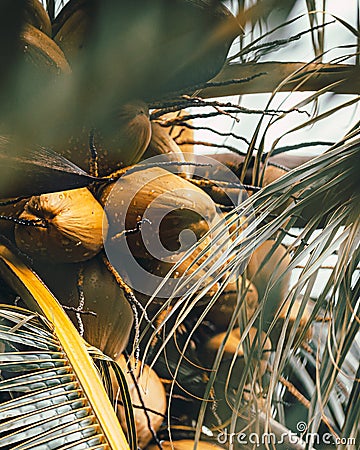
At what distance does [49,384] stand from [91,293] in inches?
4.7

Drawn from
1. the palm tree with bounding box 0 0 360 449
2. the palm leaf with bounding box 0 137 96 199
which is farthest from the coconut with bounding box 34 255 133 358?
the palm leaf with bounding box 0 137 96 199

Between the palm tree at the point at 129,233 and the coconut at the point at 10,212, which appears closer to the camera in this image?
the palm tree at the point at 129,233

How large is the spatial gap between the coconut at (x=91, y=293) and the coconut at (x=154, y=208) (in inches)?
1.5

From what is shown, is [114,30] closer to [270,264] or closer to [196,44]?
[196,44]

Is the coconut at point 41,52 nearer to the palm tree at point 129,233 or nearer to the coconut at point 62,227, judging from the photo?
the palm tree at point 129,233

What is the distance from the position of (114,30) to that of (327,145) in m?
0.28

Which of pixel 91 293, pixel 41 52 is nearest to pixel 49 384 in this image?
pixel 91 293

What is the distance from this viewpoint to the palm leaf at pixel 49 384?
42 centimetres

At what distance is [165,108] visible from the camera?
60cm

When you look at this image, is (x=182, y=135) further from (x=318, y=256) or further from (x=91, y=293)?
(x=318, y=256)

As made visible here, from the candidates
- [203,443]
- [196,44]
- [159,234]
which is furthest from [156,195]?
[203,443]

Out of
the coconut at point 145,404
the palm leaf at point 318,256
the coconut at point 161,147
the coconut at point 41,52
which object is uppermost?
the coconut at point 41,52

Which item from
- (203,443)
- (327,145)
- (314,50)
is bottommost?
(203,443)

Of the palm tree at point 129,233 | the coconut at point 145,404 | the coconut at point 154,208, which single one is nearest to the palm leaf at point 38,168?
the palm tree at point 129,233
